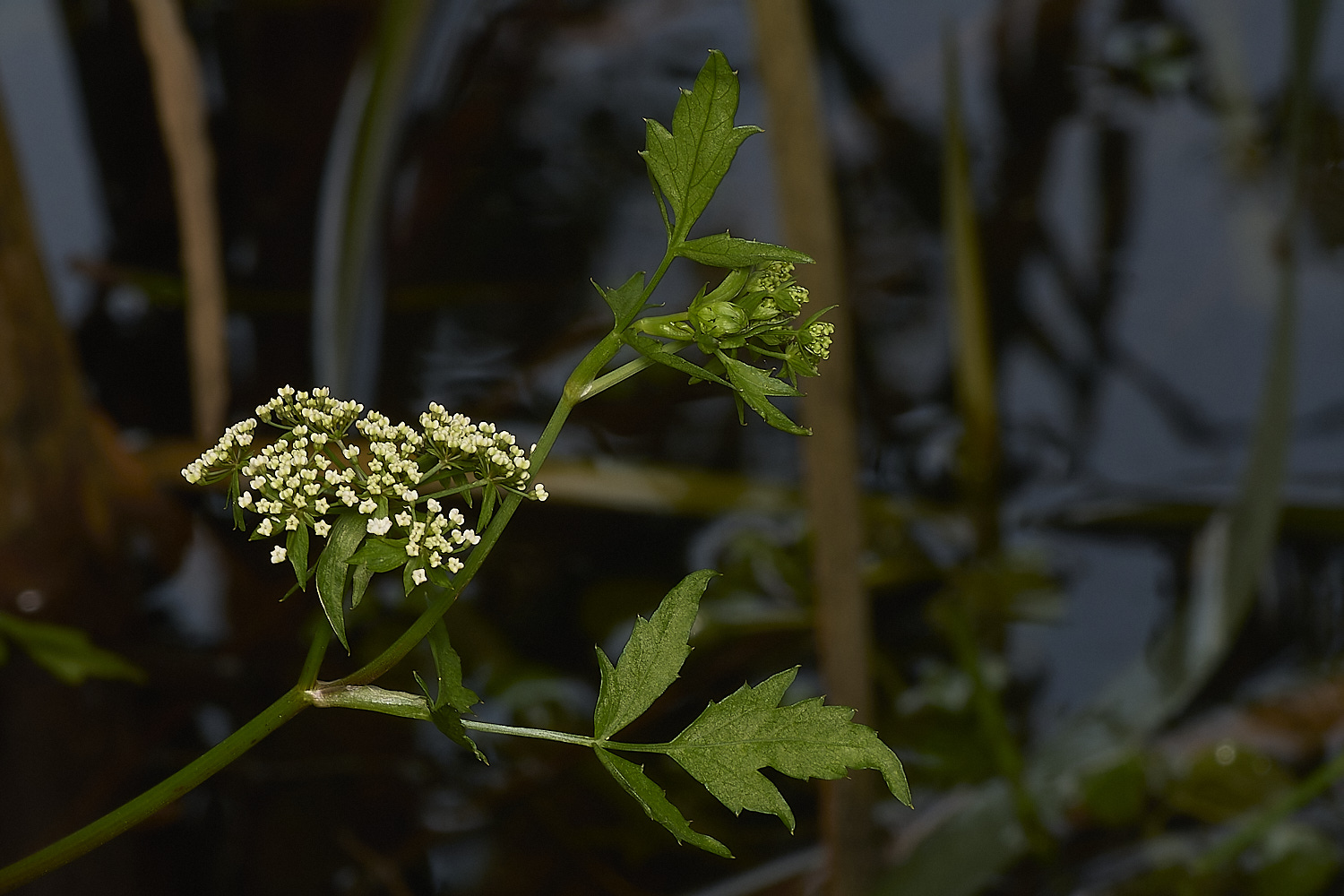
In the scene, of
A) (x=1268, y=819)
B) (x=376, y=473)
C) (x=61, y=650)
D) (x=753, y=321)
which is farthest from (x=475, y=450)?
(x=1268, y=819)

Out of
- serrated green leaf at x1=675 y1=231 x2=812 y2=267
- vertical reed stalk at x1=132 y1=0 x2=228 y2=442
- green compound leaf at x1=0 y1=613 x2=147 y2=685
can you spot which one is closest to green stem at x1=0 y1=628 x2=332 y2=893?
serrated green leaf at x1=675 y1=231 x2=812 y2=267

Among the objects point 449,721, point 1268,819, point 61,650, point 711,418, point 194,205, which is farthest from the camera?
point 711,418

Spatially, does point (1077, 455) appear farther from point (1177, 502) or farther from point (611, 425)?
point (611, 425)

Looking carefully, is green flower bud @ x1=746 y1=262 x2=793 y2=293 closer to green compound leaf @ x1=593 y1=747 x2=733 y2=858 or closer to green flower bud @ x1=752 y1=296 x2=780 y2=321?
green flower bud @ x1=752 y1=296 x2=780 y2=321

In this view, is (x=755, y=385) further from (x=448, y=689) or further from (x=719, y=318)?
(x=448, y=689)

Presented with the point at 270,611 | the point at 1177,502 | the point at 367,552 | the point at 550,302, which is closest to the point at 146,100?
the point at 550,302

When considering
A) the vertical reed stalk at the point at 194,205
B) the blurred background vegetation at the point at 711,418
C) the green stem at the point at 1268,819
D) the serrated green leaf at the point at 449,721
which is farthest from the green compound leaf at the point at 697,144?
the vertical reed stalk at the point at 194,205

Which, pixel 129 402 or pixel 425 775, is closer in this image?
pixel 425 775
